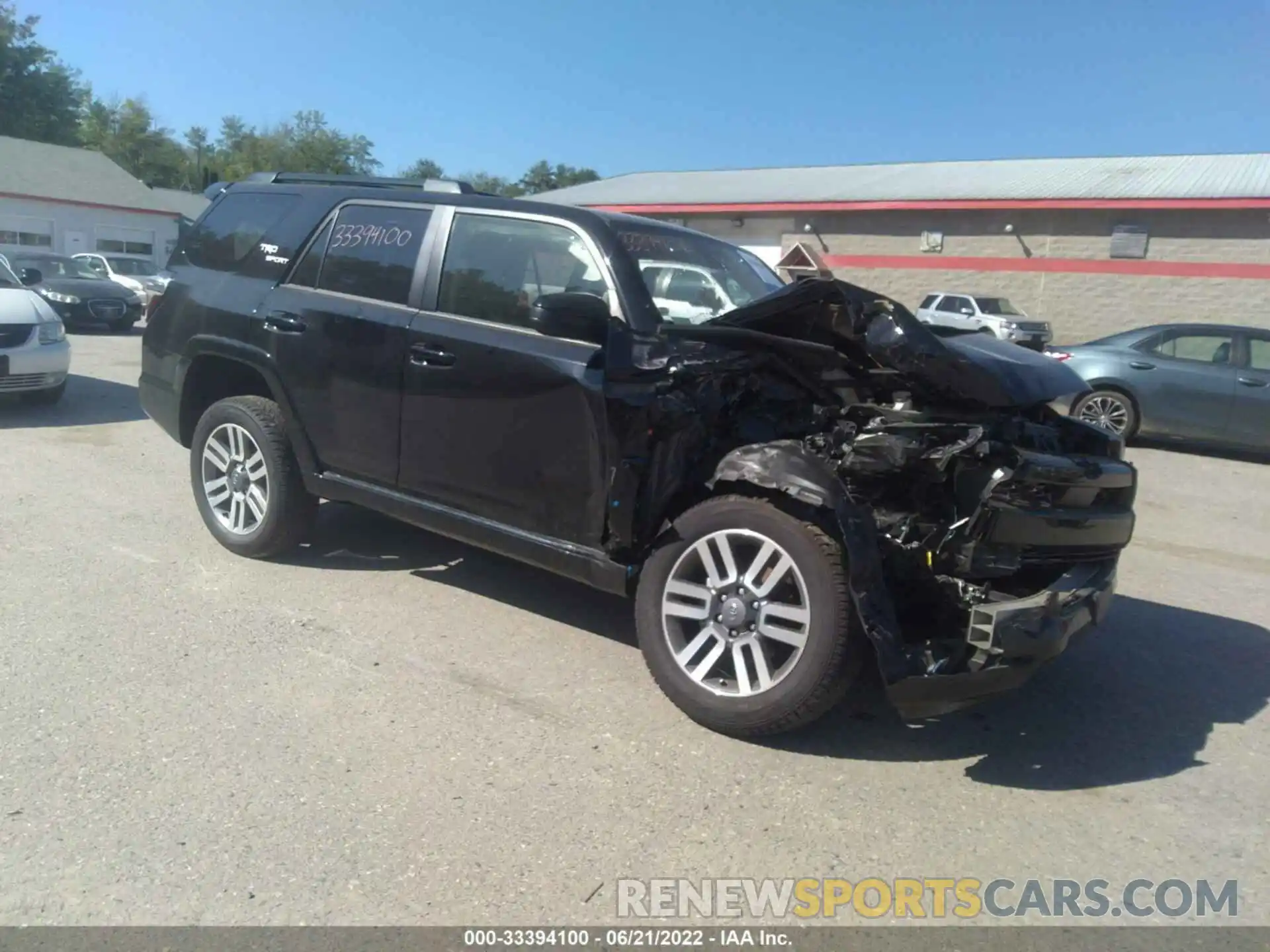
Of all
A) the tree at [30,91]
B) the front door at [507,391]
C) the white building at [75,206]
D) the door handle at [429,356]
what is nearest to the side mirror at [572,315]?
the front door at [507,391]

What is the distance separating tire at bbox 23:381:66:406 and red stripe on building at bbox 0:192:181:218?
34.9 metres

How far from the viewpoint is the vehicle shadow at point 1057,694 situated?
12.2 feet

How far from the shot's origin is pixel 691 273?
4.88 meters

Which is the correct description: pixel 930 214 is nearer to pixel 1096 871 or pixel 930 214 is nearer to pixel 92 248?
pixel 1096 871

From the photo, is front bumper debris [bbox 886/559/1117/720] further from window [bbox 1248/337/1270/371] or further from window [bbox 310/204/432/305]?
window [bbox 1248/337/1270/371]

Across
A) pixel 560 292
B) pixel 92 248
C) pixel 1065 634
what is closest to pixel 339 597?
pixel 560 292

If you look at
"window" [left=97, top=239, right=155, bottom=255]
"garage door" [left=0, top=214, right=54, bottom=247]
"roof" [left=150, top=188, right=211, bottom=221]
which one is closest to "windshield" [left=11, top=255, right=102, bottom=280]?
"garage door" [left=0, top=214, right=54, bottom=247]

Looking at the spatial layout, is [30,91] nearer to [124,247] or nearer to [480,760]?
[124,247]

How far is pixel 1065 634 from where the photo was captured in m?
3.47

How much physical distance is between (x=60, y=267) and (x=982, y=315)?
20058 millimetres

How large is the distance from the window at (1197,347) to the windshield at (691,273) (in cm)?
799

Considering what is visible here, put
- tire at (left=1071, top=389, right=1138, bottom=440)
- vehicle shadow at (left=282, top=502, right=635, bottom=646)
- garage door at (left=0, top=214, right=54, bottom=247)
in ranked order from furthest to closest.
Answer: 1. garage door at (left=0, top=214, right=54, bottom=247)
2. tire at (left=1071, top=389, right=1138, bottom=440)
3. vehicle shadow at (left=282, top=502, right=635, bottom=646)

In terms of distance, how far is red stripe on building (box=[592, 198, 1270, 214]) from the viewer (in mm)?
23281

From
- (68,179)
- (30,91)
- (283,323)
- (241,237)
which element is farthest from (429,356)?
(30,91)
